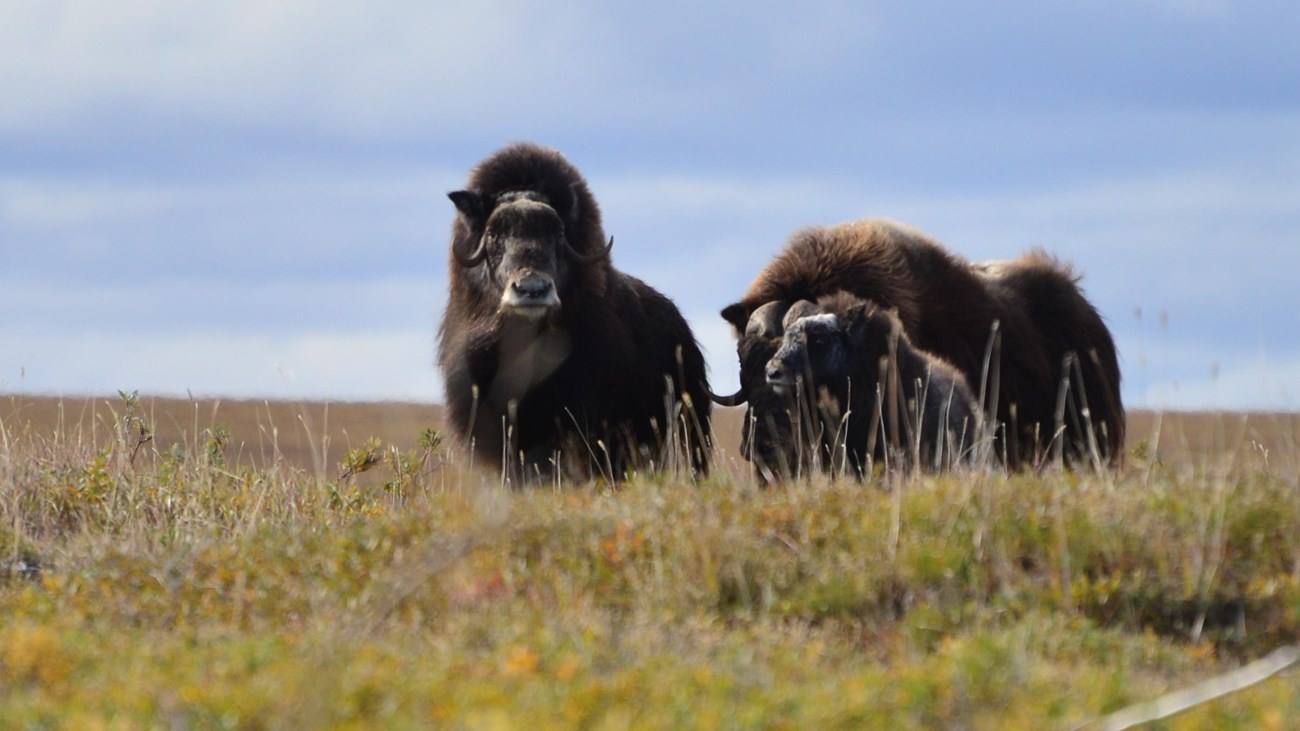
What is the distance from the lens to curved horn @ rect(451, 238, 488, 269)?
30.9ft

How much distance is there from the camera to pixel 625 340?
9672 mm

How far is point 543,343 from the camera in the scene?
9.36 m

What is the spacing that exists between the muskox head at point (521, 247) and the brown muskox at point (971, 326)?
1.08 m

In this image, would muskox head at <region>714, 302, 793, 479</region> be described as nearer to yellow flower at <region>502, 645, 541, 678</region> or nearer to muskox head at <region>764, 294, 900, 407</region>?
muskox head at <region>764, 294, 900, 407</region>

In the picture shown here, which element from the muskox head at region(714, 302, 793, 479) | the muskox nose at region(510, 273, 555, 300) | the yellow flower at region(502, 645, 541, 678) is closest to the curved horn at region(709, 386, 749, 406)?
the muskox head at region(714, 302, 793, 479)

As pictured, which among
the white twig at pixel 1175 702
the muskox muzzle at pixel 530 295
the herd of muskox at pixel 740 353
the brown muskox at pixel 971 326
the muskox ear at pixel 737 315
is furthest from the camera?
the muskox ear at pixel 737 315

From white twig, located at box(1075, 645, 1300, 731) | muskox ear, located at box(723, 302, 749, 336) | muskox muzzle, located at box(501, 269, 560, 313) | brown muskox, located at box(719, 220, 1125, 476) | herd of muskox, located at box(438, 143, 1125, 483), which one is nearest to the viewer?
white twig, located at box(1075, 645, 1300, 731)

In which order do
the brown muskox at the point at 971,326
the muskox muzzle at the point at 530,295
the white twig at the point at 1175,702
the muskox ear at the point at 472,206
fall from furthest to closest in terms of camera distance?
the muskox ear at the point at 472,206 → the brown muskox at the point at 971,326 → the muskox muzzle at the point at 530,295 → the white twig at the point at 1175,702

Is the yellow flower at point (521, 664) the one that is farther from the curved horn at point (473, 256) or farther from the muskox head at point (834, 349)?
the curved horn at point (473, 256)

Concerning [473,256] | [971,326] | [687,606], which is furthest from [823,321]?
[687,606]

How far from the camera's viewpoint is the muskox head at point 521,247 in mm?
8742

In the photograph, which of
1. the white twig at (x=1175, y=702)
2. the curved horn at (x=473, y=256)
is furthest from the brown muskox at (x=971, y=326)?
the white twig at (x=1175, y=702)

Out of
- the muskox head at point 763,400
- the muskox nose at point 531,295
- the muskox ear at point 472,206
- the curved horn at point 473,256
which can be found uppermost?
the muskox ear at point 472,206

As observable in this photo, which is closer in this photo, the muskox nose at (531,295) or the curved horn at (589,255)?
the muskox nose at (531,295)
